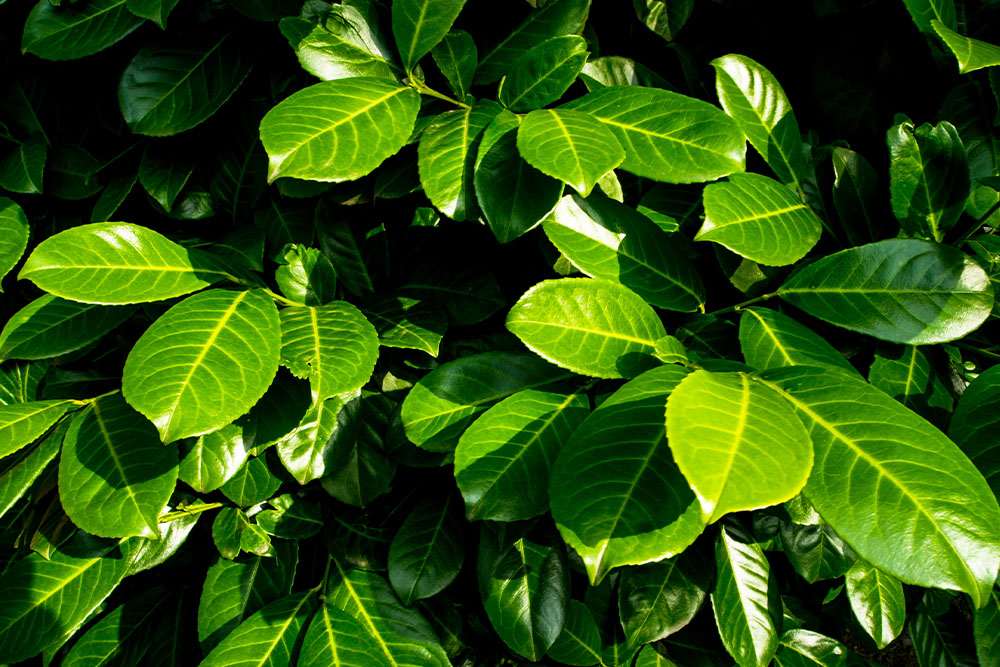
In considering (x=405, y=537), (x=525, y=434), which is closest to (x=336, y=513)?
(x=405, y=537)

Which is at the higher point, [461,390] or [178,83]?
[178,83]

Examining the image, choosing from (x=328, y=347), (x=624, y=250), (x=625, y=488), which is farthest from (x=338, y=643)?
(x=624, y=250)

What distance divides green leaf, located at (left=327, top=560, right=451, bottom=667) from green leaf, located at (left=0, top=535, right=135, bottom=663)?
47 cm

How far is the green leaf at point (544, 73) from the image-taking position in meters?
1.09

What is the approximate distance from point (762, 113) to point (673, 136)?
0.33 meters

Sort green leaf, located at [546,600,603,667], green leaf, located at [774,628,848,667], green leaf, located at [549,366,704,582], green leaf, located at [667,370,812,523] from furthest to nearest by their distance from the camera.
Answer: green leaf, located at [774,628,848,667], green leaf, located at [546,600,603,667], green leaf, located at [549,366,704,582], green leaf, located at [667,370,812,523]

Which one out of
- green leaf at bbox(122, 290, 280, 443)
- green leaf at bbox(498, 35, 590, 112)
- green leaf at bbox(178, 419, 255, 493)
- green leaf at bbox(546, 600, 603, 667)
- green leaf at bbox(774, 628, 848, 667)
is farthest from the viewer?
green leaf at bbox(774, 628, 848, 667)

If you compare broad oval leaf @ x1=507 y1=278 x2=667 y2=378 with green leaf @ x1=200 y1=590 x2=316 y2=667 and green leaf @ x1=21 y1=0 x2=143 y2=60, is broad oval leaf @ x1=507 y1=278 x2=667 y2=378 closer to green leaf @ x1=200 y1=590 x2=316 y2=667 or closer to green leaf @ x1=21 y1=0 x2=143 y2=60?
green leaf @ x1=200 y1=590 x2=316 y2=667

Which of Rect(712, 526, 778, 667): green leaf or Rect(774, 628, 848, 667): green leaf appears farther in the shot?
Rect(774, 628, 848, 667): green leaf

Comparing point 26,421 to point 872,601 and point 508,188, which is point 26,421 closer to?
point 508,188

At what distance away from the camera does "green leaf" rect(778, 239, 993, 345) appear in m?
0.99

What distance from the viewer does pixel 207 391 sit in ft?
2.98

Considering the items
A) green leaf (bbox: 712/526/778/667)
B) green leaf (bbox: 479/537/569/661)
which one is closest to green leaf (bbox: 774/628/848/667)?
green leaf (bbox: 712/526/778/667)

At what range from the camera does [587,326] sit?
998 millimetres
